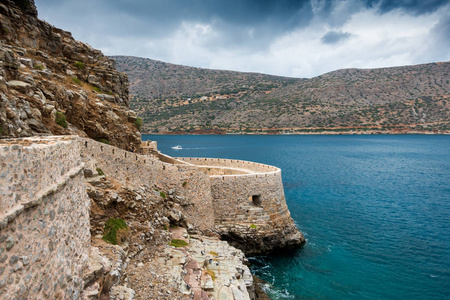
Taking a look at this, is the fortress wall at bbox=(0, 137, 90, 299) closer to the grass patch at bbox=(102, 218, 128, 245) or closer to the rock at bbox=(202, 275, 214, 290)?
the grass patch at bbox=(102, 218, 128, 245)

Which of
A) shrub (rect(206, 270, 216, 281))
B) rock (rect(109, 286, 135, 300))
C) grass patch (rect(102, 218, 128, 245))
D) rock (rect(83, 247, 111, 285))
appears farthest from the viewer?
shrub (rect(206, 270, 216, 281))

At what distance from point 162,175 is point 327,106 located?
152775 millimetres

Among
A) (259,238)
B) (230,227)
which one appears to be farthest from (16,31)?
(259,238)

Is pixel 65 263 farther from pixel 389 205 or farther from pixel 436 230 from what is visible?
pixel 389 205

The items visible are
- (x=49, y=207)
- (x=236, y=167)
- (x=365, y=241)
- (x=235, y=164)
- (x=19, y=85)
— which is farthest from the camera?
(x=235, y=164)

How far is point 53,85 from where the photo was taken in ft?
54.8

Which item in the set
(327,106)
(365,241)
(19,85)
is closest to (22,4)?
(19,85)

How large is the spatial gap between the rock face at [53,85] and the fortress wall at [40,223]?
6225mm

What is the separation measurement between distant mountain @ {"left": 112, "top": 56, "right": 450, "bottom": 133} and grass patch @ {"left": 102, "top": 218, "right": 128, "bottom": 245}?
461ft

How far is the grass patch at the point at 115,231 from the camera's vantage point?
12446 mm

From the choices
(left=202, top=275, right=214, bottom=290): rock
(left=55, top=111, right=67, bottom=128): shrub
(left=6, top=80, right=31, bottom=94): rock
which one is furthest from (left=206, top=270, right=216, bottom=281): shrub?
(left=6, top=80, right=31, bottom=94): rock

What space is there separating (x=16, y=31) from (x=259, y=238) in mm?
21991

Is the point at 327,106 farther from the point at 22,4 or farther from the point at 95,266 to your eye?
the point at 95,266

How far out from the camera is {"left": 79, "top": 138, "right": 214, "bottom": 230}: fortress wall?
15156mm
